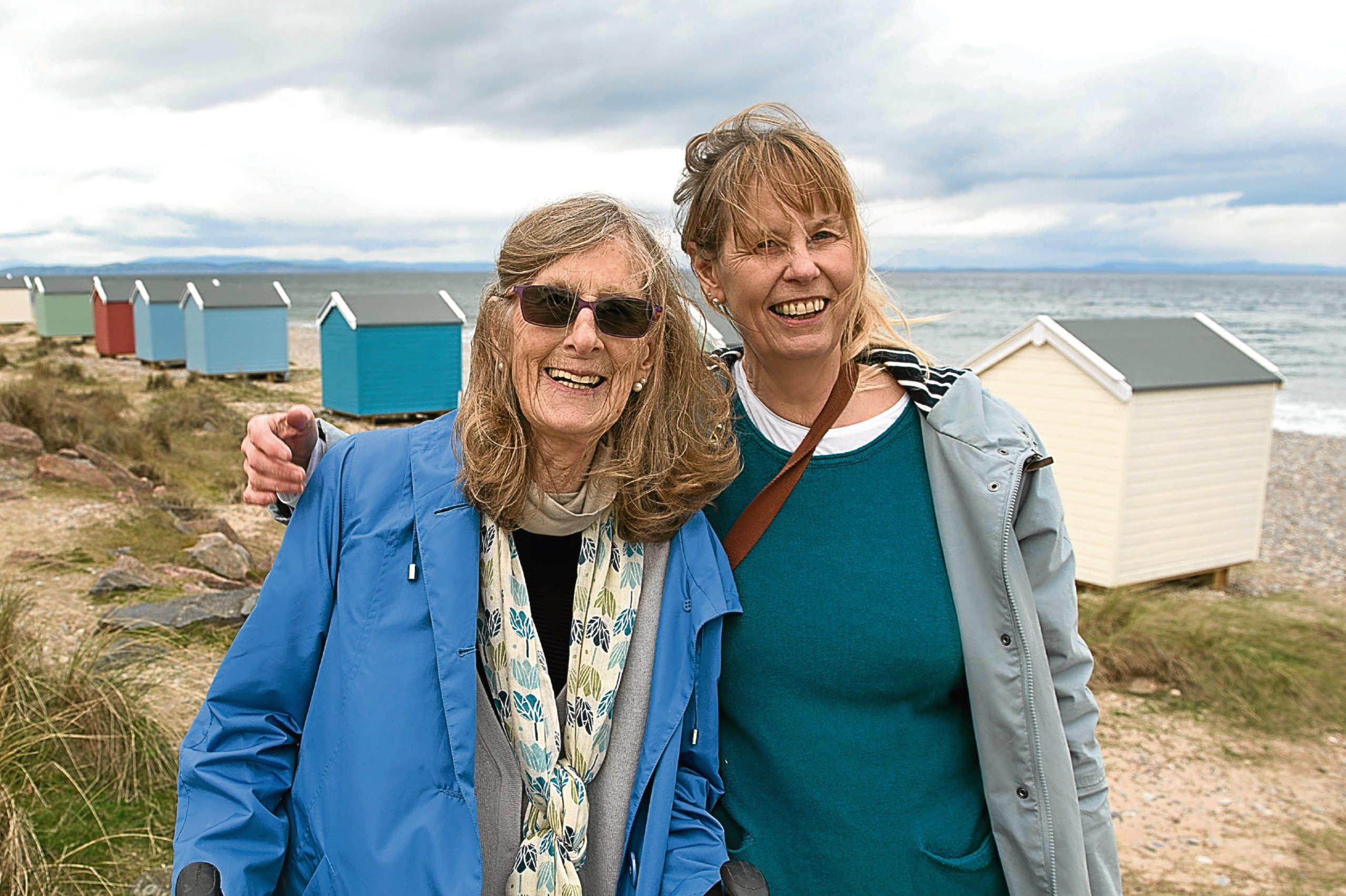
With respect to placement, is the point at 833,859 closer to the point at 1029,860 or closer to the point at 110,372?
the point at 1029,860

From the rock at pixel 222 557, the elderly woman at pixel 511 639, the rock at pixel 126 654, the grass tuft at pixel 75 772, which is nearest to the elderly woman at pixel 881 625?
the elderly woman at pixel 511 639

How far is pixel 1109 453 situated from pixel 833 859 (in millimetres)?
7463

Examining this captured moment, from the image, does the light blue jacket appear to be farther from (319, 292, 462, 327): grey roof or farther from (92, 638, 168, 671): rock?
(319, 292, 462, 327): grey roof

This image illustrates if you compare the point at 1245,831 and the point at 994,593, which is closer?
the point at 994,593

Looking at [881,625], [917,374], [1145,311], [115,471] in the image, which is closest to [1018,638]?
[881,625]

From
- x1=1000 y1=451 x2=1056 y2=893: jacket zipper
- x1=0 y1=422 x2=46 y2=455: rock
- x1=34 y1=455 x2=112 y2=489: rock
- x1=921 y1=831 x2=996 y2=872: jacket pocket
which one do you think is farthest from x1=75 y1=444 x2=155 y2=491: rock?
x1=1000 y1=451 x2=1056 y2=893: jacket zipper

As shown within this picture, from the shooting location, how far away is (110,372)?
2462cm

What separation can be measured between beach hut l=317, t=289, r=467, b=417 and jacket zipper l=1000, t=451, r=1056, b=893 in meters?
16.2

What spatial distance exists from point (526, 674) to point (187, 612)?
15.8 feet

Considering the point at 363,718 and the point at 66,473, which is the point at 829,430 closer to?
the point at 363,718

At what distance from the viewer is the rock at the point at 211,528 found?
28.3ft

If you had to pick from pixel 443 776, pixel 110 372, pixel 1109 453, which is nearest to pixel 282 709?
pixel 443 776

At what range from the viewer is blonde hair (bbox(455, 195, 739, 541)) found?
2.00 m

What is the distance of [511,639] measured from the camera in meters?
1.95
